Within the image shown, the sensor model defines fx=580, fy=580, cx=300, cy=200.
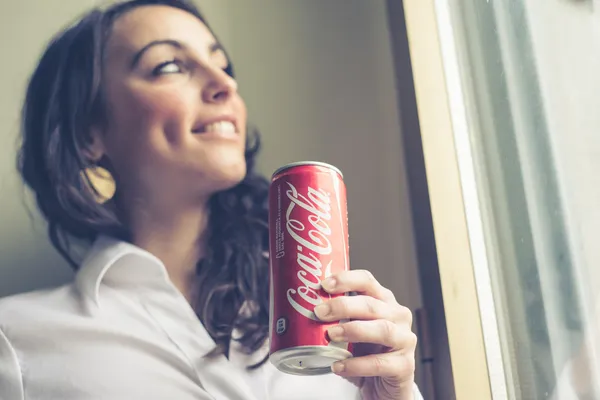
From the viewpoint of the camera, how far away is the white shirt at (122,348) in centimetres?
69

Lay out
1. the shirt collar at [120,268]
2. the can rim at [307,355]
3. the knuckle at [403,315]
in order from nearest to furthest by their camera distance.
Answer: the can rim at [307,355] < the knuckle at [403,315] < the shirt collar at [120,268]

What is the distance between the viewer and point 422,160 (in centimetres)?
86

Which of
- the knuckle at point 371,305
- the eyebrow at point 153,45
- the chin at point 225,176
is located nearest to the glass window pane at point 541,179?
the knuckle at point 371,305

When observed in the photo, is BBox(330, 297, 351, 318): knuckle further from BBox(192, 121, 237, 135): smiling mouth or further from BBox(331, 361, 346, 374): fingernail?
BBox(192, 121, 237, 135): smiling mouth

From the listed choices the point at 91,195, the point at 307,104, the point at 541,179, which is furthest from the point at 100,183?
the point at 541,179

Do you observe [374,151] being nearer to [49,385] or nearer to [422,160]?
[422,160]

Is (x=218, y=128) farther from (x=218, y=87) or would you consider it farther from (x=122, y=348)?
(x=122, y=348)

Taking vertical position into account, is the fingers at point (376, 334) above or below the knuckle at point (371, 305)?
below

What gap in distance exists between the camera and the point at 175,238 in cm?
85

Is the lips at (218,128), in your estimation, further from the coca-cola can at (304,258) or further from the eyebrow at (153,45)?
the coca-cola can at (304,258)

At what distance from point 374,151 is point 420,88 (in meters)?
0.12

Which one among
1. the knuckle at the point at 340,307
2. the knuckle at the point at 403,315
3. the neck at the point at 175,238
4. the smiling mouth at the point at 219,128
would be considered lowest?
the knuckle at the point at 340,307

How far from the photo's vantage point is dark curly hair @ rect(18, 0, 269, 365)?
2.69 ft

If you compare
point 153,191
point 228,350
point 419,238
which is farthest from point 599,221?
point 153,191
